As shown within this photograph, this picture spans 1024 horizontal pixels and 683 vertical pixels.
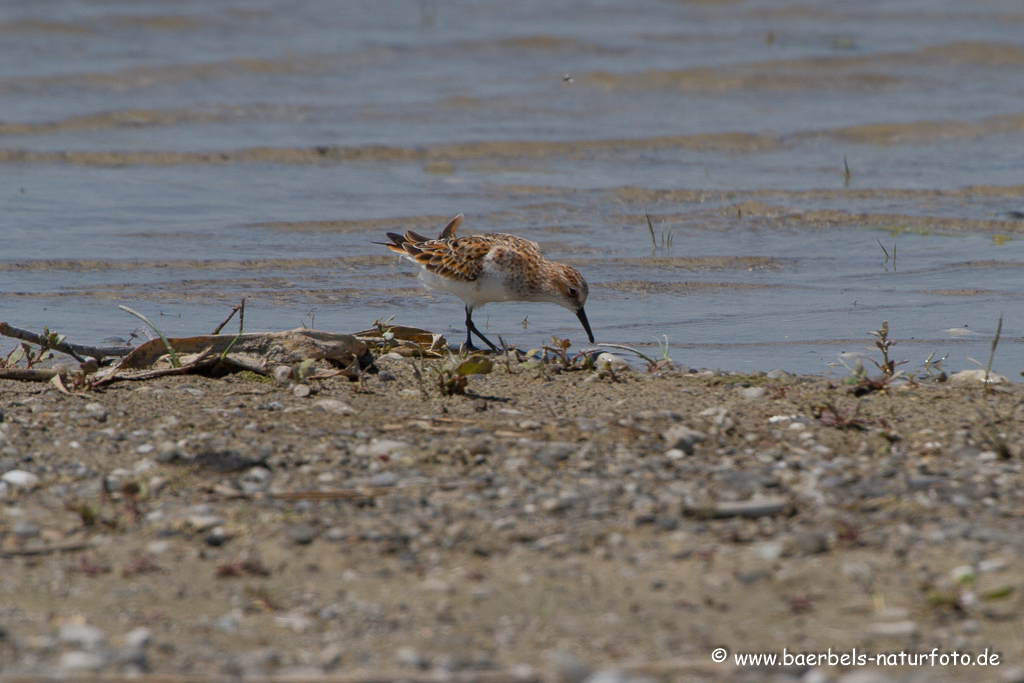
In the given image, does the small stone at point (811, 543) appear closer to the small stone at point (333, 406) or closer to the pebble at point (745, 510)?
the pebble at point (745, 510)

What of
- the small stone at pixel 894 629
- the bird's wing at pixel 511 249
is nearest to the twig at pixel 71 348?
the bird's wing at pixel 511 249

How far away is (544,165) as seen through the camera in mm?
14172

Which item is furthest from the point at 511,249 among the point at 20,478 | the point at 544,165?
the point at 544,165

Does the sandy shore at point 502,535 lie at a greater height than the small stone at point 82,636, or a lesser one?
greater

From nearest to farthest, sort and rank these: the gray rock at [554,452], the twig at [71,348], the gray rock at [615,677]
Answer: the gray rock at [615,677], the gray rock at [554,452], the twig at [71,348]

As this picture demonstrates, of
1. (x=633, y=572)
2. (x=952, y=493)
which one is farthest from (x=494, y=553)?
(x=952, y=493)

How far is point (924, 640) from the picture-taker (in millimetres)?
3051

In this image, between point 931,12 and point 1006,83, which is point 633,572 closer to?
point 1006,83

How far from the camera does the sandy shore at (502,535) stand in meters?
3.07

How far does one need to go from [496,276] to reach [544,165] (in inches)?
277

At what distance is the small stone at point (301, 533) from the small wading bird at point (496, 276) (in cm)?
354

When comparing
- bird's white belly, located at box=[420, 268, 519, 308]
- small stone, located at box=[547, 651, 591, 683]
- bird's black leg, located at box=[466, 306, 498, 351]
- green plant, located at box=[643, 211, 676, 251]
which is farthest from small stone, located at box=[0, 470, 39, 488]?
green plant, located at box=[643, 211, 676, 251]

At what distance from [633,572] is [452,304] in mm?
5477

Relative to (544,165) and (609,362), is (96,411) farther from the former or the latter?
(544,165)
